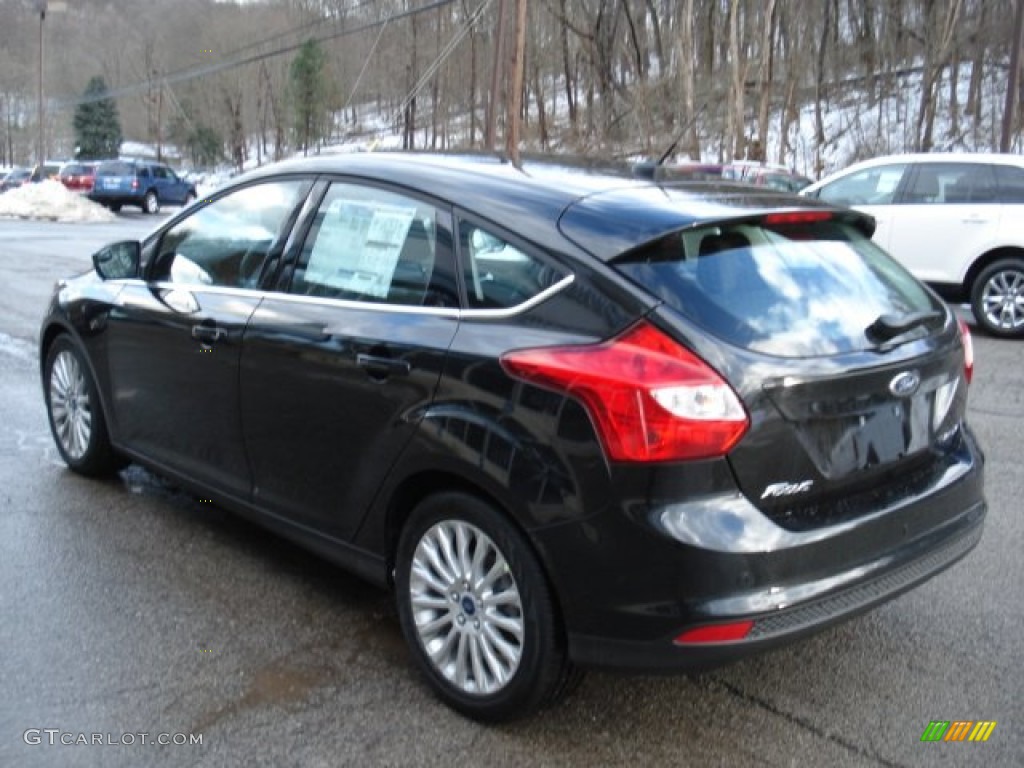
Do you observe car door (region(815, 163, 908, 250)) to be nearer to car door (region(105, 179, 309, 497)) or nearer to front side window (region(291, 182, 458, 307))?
car door (region(105, 179, 309, 497))

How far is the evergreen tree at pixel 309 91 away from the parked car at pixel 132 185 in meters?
35.4

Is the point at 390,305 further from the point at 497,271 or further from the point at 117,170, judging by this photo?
the point at 117,170

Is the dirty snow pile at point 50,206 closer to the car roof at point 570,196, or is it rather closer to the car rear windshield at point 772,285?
the car roof at point 570,196

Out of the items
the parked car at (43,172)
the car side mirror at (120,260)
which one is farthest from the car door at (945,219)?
the parked car at (43,172)

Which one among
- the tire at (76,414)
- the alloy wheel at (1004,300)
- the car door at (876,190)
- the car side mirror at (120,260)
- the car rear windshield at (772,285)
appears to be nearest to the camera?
the car rear windshield at (772,285)

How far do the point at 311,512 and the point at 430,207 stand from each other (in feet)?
3.81

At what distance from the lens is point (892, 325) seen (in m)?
3.08

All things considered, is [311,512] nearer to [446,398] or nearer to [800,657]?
[446,398]

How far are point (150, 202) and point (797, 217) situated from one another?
118ft

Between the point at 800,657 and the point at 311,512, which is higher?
the point at 311,512

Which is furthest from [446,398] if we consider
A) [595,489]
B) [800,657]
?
[800,657]

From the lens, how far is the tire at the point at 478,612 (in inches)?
111

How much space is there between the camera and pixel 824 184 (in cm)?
1173

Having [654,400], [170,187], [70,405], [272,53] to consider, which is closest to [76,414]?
[70,405]
